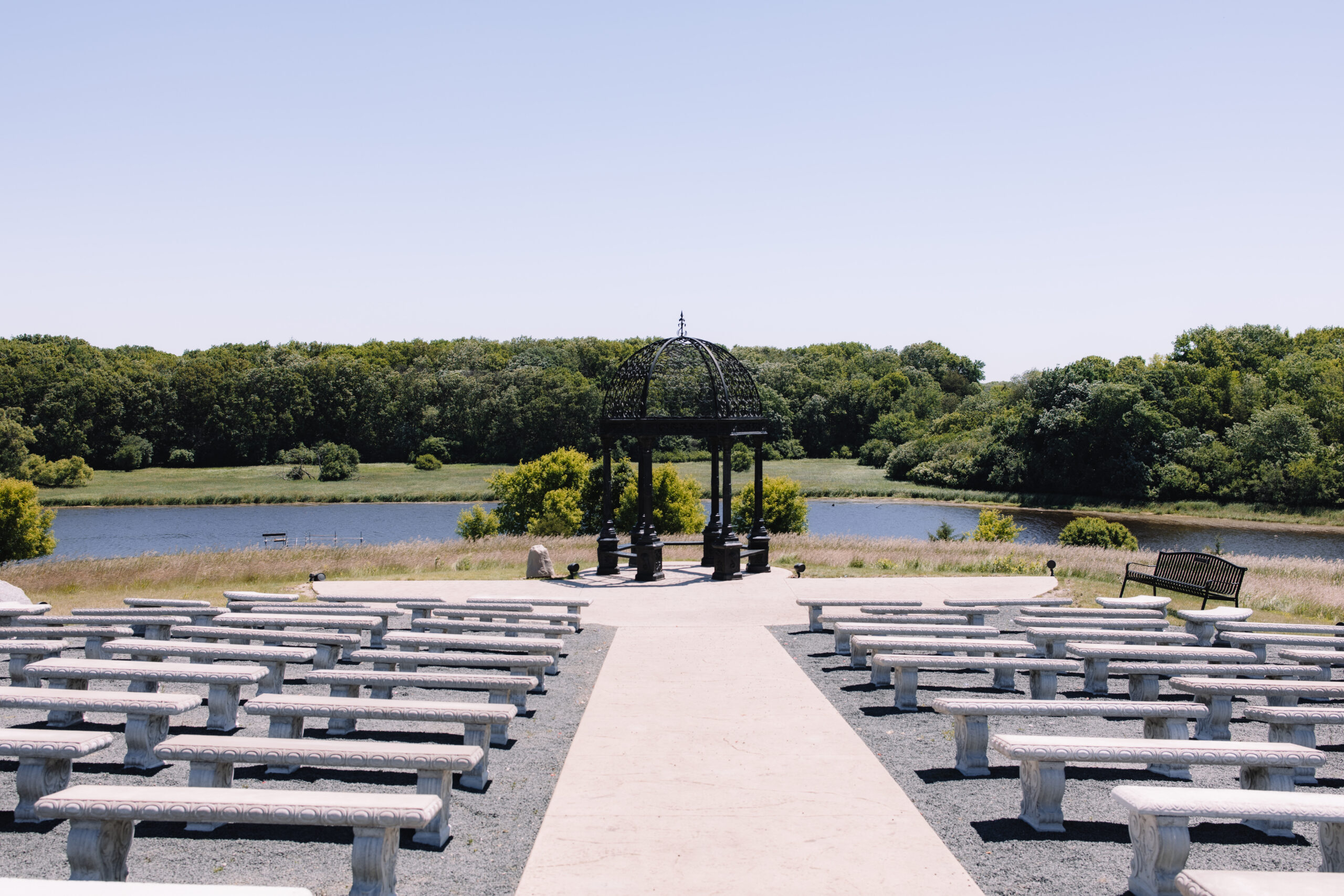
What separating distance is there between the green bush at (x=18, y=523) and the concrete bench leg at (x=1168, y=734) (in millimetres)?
29897

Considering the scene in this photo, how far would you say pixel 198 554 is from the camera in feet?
55.8

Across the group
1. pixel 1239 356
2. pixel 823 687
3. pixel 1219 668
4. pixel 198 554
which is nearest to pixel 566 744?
pixel 823 687

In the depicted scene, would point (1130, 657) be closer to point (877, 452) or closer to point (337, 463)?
point (337, 463)

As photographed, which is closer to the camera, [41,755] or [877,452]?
[41,755]

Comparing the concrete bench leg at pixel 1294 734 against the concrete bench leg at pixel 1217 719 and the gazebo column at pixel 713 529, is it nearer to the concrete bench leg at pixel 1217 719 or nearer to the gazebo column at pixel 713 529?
the concrete bench leg at pixel 1217 719

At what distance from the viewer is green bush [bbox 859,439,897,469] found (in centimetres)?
7669

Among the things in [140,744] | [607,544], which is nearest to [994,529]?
[607,544]

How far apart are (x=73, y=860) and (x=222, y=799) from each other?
0.62 metres

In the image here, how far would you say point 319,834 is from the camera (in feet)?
14.8

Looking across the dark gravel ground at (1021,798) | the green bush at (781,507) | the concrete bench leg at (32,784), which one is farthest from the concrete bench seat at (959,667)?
the green bush at (781,507)

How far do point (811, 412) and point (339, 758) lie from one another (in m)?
67.4

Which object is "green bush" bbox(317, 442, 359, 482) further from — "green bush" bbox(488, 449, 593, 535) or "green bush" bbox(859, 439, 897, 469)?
"green bush" bbox(488, 449, 593, 535)

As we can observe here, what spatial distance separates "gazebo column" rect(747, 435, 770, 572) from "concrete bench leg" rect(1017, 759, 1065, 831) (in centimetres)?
1101

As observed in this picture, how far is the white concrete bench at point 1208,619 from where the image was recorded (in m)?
9.33
